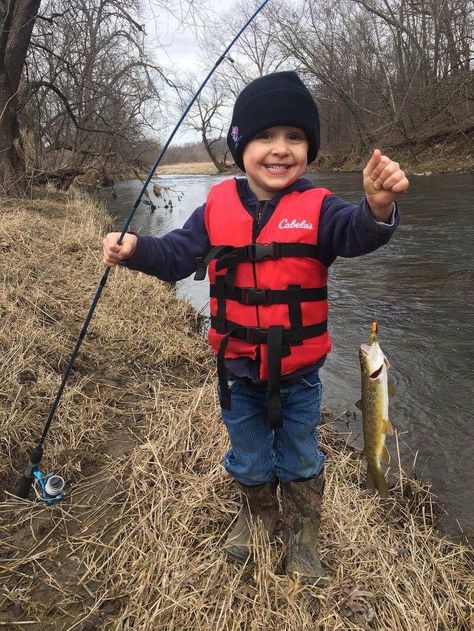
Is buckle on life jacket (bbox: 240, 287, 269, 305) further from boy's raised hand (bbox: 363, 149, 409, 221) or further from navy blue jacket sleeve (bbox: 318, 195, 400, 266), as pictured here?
boy's raised hand (bbox: 363, 149, 409, 221)

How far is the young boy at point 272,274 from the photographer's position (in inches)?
89.7

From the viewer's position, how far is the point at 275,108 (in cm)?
225

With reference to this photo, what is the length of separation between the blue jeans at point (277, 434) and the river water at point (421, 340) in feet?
4.79

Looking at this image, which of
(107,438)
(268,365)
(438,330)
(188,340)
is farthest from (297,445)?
(438,330)

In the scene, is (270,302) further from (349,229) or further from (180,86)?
(180,86)

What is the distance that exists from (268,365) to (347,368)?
11.8ft

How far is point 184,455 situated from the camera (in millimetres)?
3443

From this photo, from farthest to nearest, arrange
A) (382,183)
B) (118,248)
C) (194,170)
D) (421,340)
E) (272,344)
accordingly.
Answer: (194,170) < (421,340) < (118,248) < (272,344) < (382,183)

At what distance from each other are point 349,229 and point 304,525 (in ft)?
4.68

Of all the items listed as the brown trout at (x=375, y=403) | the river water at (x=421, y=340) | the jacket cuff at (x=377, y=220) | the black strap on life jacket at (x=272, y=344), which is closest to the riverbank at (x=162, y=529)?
the brown trout at (x=375, y=403)

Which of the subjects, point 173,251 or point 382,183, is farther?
point 173,251

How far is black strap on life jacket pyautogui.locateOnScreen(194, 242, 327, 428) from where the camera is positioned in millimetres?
2246

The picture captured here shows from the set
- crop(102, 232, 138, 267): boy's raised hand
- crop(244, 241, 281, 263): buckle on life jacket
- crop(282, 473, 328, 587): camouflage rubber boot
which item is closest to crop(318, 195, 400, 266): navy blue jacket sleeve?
crop(244, 241, 281, 263): buckle on life jacket

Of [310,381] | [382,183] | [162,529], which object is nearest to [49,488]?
[162,529]
